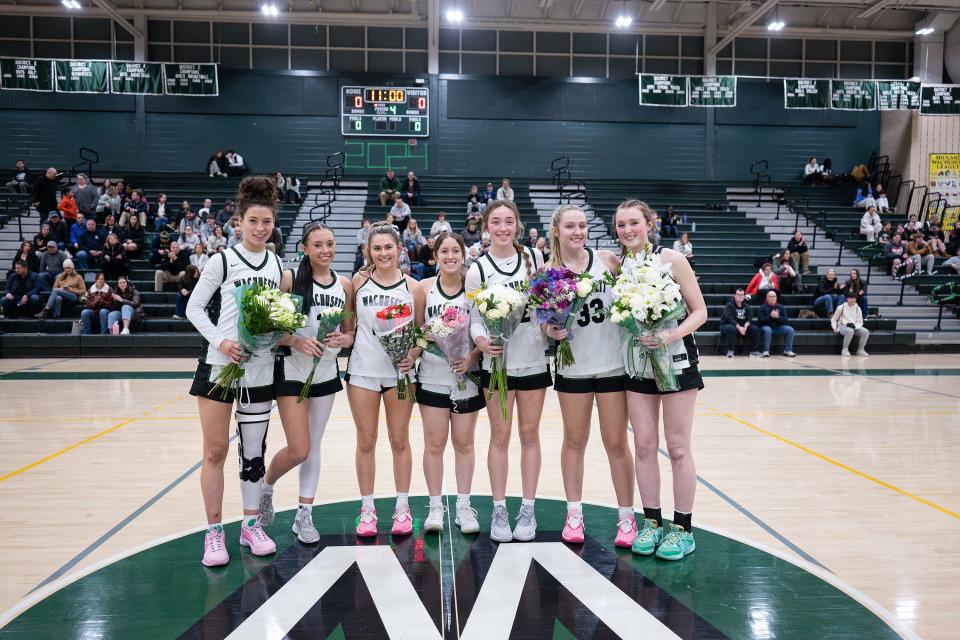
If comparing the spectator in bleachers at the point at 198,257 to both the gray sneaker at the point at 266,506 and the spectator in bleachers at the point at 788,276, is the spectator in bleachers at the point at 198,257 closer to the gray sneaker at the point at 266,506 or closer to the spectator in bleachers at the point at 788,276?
the gray sneaker at the point at 266,506

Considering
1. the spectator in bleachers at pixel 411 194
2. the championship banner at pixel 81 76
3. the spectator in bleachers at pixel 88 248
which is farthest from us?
the spectator in bleachers at pixel 411 194

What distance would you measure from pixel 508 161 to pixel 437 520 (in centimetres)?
1709

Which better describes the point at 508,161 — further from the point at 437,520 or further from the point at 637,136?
the point at 437,520

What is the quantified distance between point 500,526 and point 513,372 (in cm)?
79

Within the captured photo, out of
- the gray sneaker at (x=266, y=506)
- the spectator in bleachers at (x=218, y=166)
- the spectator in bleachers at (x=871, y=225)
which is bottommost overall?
the gray sneaker at (x=266, y=506)

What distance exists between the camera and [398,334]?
11.1 ft

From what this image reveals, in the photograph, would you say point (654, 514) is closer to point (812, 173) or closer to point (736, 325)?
point (736, 325)

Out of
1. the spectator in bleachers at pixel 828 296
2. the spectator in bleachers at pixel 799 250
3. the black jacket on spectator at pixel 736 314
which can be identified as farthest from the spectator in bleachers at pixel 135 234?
the spectator in bleachers at pixel 799 250

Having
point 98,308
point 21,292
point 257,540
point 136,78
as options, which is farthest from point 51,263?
point 257,540

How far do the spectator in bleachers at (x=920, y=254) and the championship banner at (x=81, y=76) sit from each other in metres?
18.4

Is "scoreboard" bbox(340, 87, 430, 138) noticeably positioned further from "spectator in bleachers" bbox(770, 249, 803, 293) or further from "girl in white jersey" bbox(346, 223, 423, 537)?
"girl in white jersey" bbox(346, 223, 423, 537)

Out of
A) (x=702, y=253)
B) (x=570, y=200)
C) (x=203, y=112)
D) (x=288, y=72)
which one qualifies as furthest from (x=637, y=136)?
(x=203, y=112)

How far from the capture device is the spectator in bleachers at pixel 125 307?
37.7 ft

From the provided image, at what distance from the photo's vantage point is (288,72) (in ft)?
62.1
